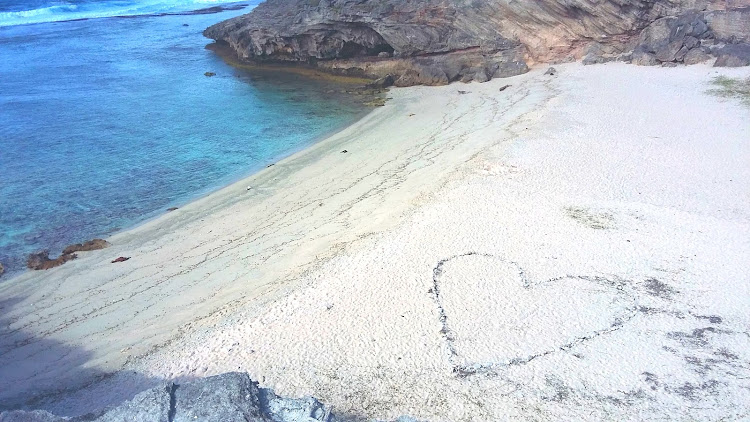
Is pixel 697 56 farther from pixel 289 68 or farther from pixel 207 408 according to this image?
pixel 207 408

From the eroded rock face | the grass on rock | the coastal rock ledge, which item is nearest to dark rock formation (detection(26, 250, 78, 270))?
the eroded rock face

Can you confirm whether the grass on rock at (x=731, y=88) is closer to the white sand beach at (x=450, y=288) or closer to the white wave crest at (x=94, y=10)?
the white sand beach at (x=450, y=288)

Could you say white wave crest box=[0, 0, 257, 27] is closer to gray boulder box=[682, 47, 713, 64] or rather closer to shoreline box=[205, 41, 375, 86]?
shoreline box=[205, 41, 375, 86]

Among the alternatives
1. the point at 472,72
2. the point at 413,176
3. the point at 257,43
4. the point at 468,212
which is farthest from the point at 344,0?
the point at 468,212

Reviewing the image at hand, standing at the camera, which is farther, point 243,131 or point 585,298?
point 243,131

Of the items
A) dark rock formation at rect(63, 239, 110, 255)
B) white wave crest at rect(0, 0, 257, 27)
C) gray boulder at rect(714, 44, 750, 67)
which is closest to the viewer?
dark rock formation at rect(63, 239, 110, 255)

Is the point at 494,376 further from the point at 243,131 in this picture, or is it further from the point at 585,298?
the point at 243,131

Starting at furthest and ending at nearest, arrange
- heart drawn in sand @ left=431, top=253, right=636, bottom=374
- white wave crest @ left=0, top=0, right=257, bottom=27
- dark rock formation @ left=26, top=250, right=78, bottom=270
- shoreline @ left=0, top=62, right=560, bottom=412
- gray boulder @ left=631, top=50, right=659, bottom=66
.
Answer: white wave crest @ left=0, top=0, right=257, bottom=27 < gray boulder @ left=631, top=50, right=659, bottom=66 < dark rock formation @ left=26, top=250, right=78, bottom=270 < shoreline @ left=0, top=62, right=560, bottom=412 < heart drawn in sand @ left=431, top=253, right=636, bottom=374

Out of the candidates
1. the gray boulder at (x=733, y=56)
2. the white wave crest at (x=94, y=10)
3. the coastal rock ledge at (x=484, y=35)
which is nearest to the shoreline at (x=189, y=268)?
the coastal rock ledge at (x=484, y=35)
